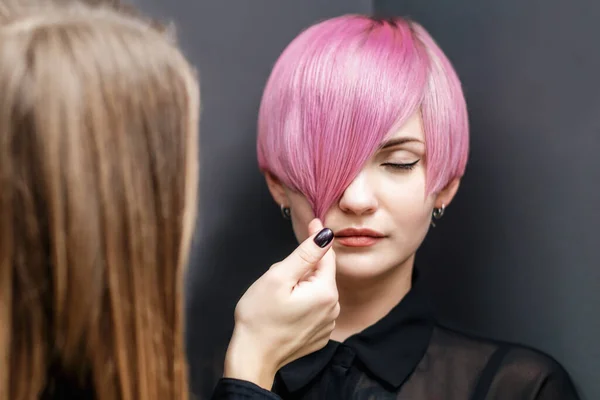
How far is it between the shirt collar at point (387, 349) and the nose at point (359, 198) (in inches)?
7.5

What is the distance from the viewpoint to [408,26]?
94cm

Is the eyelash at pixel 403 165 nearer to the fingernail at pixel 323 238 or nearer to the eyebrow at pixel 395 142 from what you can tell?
the eyebrow at pixel 395 142

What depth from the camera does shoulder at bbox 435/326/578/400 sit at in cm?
91

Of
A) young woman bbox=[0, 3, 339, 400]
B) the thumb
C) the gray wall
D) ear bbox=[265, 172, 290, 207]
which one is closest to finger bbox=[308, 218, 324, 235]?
the thumb

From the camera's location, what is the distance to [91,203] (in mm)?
540

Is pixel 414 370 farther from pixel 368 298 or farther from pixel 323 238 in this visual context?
pixel 323 238

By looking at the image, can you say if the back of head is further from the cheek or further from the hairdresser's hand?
the cheek

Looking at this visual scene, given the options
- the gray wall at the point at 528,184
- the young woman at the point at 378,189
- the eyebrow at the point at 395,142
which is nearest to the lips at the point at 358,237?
the young woman at the point at 378,189

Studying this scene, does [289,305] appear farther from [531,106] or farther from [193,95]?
[531,106]

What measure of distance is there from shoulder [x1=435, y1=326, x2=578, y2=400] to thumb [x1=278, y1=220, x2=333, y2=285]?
291 millimetres

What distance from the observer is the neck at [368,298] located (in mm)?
956

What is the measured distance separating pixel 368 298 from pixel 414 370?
0.12 meters

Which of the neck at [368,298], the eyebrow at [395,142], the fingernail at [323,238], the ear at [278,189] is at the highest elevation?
the eyebrow at [395,142]

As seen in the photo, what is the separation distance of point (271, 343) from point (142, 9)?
23.1 inches
